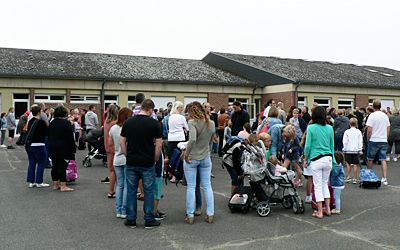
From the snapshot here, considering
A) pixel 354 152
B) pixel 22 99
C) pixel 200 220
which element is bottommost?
pixel 200 220

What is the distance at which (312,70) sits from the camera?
35469 mm

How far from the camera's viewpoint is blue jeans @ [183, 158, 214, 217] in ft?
19.5

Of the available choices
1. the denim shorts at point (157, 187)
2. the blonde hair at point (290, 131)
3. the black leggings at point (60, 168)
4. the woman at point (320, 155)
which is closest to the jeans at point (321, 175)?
the woman at point (320, 155)

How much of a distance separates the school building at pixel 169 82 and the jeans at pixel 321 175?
73.2 feet

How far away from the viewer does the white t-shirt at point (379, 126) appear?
958 centimetres

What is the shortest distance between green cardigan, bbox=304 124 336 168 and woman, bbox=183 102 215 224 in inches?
68.2

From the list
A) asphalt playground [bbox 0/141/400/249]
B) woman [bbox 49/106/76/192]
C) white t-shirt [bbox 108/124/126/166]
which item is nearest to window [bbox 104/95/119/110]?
asphalt playground [bbox 0/141/400/249]

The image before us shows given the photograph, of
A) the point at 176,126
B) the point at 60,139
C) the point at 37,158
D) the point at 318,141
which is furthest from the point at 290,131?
the point at 37,158

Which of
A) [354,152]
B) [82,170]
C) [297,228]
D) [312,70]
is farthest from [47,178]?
[312,70]

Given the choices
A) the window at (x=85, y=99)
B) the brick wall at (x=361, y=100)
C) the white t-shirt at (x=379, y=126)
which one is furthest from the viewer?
the brick wall at (x=361, y=100)

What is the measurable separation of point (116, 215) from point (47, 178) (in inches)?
183

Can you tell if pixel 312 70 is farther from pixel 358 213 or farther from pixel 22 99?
pixel 358 213

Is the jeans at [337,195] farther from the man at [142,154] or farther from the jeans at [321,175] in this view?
the man at [142,154]

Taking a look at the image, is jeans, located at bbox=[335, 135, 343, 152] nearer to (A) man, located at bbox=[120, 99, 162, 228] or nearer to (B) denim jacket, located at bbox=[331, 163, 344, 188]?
(B) denim jacket, located at bbox=[331, 163, 344, 188]
